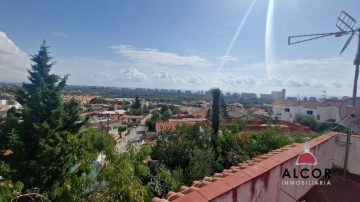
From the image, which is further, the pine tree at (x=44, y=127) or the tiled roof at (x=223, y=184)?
the pine tree at (x=44, y=127)

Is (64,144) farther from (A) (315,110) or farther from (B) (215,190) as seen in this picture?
(A) (315,110)

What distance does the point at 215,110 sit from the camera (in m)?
15.1

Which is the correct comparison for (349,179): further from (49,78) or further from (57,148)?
(49,78)

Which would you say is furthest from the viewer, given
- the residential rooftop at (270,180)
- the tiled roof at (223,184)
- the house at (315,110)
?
the house at (315,110)

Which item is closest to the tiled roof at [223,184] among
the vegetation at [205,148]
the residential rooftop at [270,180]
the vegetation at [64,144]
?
the residential rooftop at [270,180]

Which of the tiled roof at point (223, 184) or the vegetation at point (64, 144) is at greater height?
the tiled roof at point (223, 184)

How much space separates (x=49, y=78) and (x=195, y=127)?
9.16 meters

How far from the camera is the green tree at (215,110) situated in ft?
45.9

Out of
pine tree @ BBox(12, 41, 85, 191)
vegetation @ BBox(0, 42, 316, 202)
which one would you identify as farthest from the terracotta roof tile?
pine tree @ BBox(12, 41, 85, 191)

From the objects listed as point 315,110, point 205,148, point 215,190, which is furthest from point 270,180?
point 315,110

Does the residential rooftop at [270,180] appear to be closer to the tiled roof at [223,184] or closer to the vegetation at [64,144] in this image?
the tiled roof at [223,184]

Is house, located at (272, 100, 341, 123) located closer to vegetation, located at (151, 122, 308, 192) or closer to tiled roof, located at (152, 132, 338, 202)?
vegetation, located at (151, 122, 308, 192)

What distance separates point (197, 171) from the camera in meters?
8.34

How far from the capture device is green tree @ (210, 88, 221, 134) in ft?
45.9
